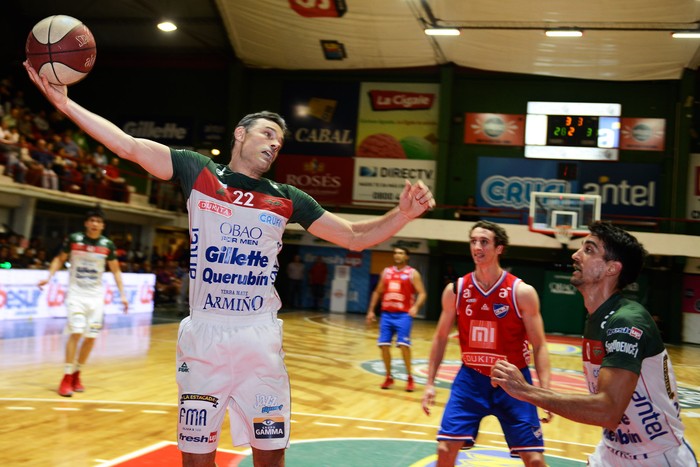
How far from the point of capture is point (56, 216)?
21797 millimetres

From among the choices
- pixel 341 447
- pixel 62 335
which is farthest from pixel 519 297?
pixel 62 335

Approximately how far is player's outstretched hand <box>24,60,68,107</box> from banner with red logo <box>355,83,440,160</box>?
22.1 metres

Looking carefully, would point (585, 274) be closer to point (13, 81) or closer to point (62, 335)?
point (62, 335)

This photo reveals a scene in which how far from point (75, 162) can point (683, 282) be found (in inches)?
775

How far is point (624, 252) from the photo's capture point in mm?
3176

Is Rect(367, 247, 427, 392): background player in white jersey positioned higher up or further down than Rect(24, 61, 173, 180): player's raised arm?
further down

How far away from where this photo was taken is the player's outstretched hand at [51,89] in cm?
326

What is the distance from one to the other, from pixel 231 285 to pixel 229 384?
0.48 meters

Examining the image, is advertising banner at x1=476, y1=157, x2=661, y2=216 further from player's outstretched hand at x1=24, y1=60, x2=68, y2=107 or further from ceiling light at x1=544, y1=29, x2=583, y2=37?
player's outstretched hand at x1=24, y1=60, x2=68, y2=107

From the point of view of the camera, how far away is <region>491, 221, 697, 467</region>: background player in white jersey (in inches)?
108

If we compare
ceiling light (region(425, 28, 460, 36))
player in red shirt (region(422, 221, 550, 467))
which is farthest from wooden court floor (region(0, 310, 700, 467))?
ceiling light (region(425, 28, 460, 36))

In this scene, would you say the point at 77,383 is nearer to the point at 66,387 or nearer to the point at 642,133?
the point at 66,387

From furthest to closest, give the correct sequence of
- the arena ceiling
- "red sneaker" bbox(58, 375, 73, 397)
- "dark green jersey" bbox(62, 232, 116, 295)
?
the arena ceiling
"dark green jersey" bbox(62, 232, 116, 295)
"red sneaker" bbox(58, 375, 73, 397)

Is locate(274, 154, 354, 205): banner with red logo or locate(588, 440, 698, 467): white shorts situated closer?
locate(588, 440, 698, 467): white shorts
